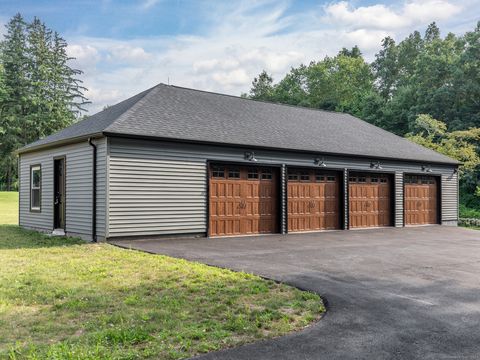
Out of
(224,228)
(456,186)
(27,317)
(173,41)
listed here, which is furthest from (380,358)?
(456,186)

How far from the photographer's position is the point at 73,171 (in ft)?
42.2

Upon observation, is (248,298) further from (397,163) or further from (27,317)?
(397,163)

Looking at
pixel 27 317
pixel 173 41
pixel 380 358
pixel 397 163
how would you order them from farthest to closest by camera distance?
pixel 397 163 < pixel 173 41 < pixel 27 317 < pixel 380 358

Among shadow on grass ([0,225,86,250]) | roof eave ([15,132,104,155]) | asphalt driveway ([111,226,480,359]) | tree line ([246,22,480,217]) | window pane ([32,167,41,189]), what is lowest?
asphalt driveway ([111,226,480,359])

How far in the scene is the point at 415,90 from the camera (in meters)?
36.2

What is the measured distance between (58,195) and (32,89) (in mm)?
40795

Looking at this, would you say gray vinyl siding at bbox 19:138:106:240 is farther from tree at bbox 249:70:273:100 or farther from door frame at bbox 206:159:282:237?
tree at bbox 249:70:273:100

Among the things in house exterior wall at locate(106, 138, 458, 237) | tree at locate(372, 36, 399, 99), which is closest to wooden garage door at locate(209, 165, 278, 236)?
house exterior wall at locate(106, 138, 458, 237)

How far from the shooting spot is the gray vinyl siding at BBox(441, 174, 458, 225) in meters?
19.6

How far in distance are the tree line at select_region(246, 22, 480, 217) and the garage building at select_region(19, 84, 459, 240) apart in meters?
10.2

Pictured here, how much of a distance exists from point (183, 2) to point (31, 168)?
8.28 metres

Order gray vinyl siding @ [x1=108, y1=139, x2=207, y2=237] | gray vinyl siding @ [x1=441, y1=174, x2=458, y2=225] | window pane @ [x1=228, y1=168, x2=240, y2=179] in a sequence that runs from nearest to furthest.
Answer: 1. gray vinyl siding @ [x1=108, y1=139, x2=207, y2=237]
2. window pane @ [x1=228, y1=168, x2=240, y2=179]
3. gray vinyl siding @ [x1=441, y1=174, x2=458, y2=225]

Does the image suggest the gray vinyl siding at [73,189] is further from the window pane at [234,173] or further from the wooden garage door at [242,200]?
the window pane at [234,173]

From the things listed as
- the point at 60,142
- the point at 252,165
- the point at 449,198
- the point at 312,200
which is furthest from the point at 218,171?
the point at 449,198
